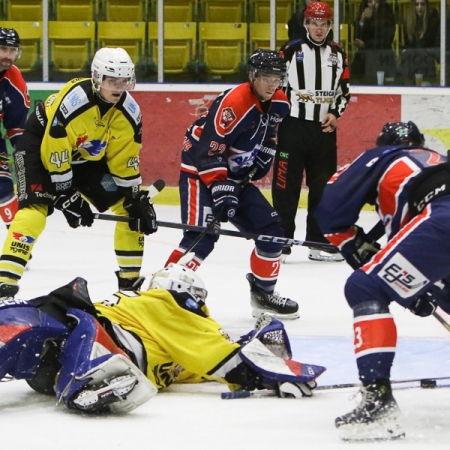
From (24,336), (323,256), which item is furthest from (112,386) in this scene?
(323,256)

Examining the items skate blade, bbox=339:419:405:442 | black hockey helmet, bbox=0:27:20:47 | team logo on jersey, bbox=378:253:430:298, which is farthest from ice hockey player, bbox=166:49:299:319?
skate blade, bbox=339:419:405:442

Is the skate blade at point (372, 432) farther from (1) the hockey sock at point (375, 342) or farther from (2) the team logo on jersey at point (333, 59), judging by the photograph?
(2) the team logo on jersey at point (333, 59)

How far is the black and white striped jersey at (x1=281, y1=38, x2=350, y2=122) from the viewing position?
6.72 metres

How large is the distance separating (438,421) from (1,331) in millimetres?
1189

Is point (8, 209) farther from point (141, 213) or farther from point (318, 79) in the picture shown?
point (318, 79)

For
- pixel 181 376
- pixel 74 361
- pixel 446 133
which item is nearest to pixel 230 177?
pixel 181 376

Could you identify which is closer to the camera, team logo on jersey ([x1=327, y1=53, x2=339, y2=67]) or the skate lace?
the skate lace

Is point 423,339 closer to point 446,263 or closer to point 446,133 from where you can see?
point 446,263

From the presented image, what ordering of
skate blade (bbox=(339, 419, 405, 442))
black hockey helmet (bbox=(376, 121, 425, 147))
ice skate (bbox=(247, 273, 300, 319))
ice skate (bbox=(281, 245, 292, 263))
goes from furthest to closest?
1. ice skate (bbox=(281, 245, 292, 263))
2. ice skate (bbox=(247, 273, 300, 319))
3. black hockey helmet (bbox=(376, 121, 425, 147))
4. skate blade (bbox=(339, 419, 405, 442))

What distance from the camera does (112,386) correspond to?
9.84ft

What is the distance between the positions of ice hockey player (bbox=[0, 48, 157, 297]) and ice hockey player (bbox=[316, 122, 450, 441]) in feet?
4.89

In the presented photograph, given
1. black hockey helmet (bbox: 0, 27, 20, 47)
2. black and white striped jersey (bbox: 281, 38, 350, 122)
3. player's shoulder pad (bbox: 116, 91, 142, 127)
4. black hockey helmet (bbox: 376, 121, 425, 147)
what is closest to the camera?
black hockey helmet (bbox: 376, 121, 425, 147)

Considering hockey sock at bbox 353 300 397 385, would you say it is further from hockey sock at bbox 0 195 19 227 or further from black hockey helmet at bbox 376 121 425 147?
hockey sock at bbox 0 195 19 227

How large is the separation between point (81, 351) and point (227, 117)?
1.80 meters
